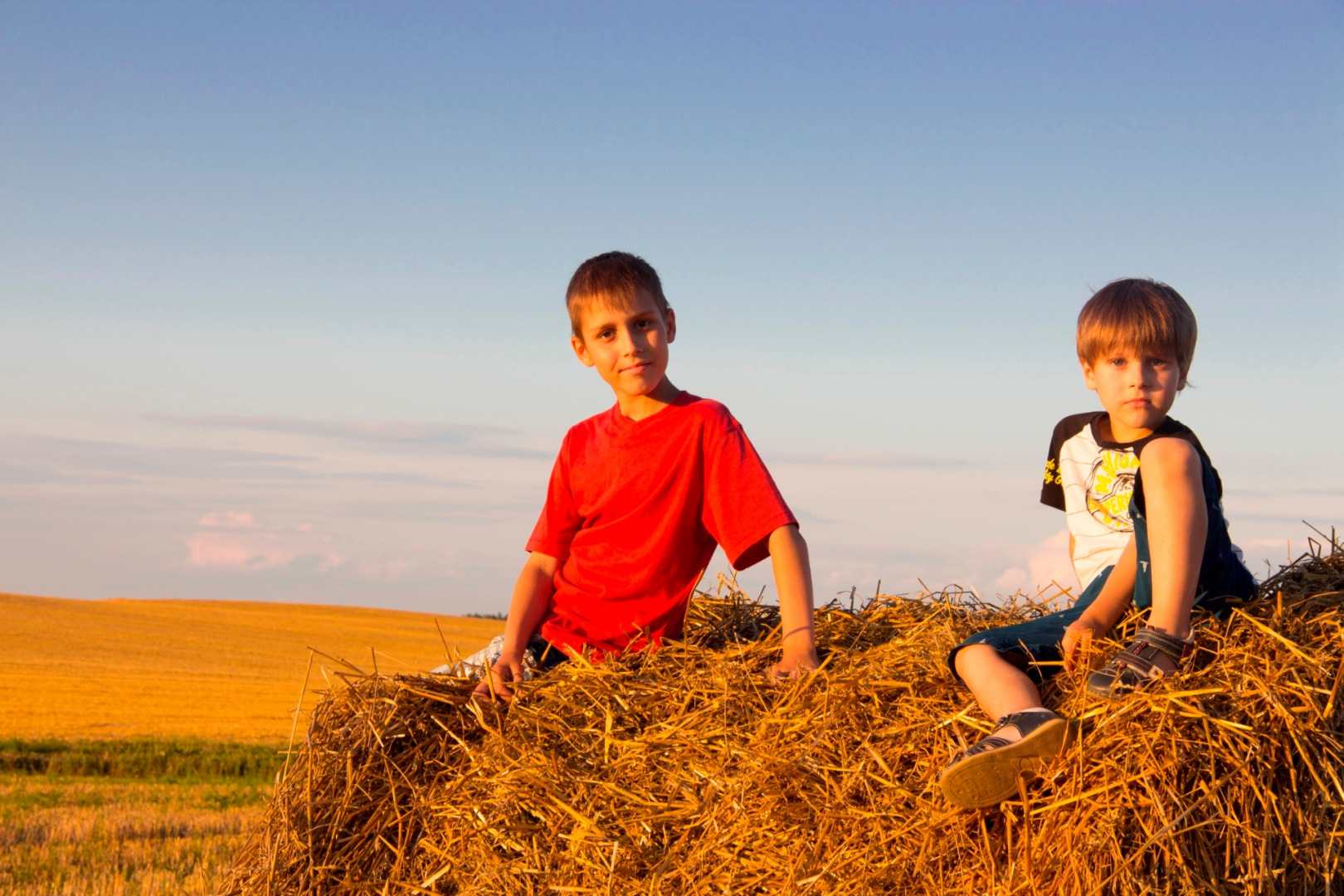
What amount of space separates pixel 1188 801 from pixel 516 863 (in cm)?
169

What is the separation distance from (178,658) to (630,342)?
28554 mm

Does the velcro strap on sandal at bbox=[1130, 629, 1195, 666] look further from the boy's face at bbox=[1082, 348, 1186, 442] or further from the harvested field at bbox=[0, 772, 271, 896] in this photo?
the harvested field at bbox=[0, 772, 271, 896]

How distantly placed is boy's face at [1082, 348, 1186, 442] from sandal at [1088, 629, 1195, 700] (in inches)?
33.1

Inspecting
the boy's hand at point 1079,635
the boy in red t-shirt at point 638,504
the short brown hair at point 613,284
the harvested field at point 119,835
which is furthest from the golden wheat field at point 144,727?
the boy's hand at point 1079,635

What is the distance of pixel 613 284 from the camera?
375 centimetres

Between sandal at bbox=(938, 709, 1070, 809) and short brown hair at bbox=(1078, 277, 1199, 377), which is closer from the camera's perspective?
sandal at bbox=(938, 709, 1070, 809)

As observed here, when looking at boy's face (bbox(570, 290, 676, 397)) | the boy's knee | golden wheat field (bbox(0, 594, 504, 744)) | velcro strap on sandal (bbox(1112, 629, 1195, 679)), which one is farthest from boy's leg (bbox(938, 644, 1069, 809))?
golden wheat field (bbox(0, 594, 504, 744))

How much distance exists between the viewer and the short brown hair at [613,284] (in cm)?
373

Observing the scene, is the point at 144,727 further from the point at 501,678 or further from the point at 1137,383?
the point at 1137,383

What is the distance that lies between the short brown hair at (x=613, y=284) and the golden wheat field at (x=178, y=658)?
9.05ft

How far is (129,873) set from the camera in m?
7.64

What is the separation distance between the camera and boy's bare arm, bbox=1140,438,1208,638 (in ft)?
8.71

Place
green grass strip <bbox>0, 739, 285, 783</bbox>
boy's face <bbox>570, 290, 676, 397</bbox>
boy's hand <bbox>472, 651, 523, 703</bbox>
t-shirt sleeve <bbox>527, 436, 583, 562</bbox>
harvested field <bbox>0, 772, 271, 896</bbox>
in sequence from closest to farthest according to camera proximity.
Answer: boy's hand <bbox>472, 651, 523, 703</bbox>
boy's face <bbox>570, 290, 676, 397</bbox>
t-shirt sleeve <bbox>527, 436, 583, 562</bbox>
harvested field <bbox>0, 772, 271, 896</bbox>
green grass strip <bbox>0, 739, 285, 783</bbox>

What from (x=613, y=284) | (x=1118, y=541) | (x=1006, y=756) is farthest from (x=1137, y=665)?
(x=613, y=284)
